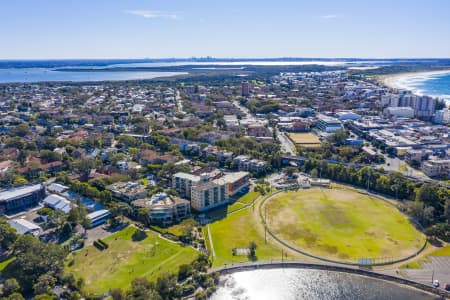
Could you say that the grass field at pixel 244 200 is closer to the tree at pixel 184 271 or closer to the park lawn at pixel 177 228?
the park lawn at pixel 177 228

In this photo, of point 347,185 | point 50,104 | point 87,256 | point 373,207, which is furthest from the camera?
point 50,104

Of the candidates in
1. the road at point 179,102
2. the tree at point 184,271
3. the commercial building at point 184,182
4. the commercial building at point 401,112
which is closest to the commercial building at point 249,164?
the commercial building at point 184,182

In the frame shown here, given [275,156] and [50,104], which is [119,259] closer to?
[275,156]

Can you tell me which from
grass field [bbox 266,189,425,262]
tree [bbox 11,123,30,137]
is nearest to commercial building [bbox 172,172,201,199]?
grass field [bbox 266,189,425,262]

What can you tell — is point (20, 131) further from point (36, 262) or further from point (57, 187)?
point (36, 262)

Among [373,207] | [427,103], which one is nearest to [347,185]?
[373,207]

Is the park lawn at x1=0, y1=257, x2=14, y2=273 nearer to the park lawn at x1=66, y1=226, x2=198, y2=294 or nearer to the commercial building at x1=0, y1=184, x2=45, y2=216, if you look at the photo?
the park lawn at x1=66, y1=226, x2=198, y2=294
